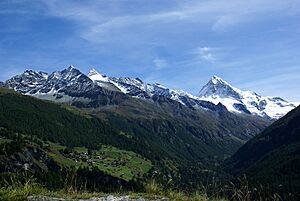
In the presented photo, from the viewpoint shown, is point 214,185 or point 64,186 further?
point 214,185

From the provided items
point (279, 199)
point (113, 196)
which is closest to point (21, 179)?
point (113, 196)

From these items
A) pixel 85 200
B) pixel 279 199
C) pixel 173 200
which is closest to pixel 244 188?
pixel 279 199

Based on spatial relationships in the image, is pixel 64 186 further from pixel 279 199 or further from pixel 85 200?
pixel 279 199

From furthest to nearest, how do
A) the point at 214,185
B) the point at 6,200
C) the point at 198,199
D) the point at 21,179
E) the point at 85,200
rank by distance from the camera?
the point at 214,185 < the point at 21,179 < the point at 198,199 < the point at 85,200 < the point at 6,200

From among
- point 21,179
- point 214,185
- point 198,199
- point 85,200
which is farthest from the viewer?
point 214,185

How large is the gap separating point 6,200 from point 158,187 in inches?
191

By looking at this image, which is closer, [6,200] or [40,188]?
[6,200]

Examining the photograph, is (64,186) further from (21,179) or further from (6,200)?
(6,200)

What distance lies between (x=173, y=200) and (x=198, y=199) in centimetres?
83

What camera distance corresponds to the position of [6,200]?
1117 cm

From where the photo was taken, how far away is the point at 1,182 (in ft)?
43.8

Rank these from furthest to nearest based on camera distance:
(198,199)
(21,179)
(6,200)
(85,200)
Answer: (21,179) → (198,199) → (85,200) → (6,200)

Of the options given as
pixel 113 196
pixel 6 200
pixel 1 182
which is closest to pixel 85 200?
pixel 113 196

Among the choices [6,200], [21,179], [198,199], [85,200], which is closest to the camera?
[6,200]
